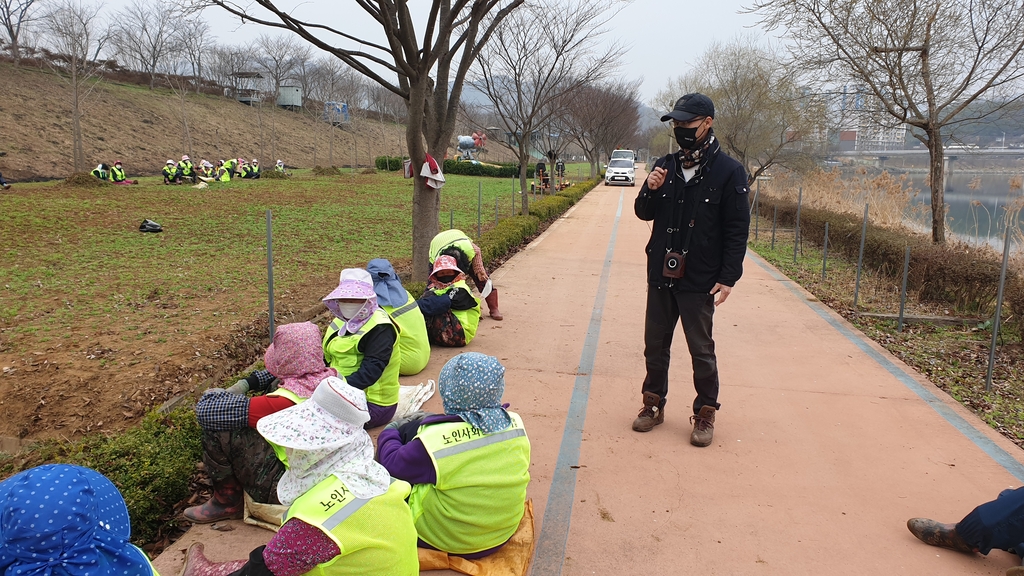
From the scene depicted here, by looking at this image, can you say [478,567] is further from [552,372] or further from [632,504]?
[552,372]

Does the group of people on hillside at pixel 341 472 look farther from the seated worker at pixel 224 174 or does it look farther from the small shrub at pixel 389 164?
the small shrub at pixel 389 164

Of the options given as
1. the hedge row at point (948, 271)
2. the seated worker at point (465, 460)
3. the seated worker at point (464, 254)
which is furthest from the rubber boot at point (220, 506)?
the hedge row at point (948, 271)

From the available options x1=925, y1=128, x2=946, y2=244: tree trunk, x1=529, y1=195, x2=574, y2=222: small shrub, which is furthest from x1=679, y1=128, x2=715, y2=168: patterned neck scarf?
x1=529, y1=195, x2=574, y2=222: small shrub

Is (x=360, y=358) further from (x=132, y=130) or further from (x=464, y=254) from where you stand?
(x=132, y=130)

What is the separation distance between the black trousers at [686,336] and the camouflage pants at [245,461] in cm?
232

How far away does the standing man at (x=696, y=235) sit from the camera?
390 centimetres

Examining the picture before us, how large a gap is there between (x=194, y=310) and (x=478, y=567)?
5.44 metres

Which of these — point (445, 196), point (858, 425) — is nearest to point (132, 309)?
point (858, 425)

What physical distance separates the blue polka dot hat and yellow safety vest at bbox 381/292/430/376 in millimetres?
2381

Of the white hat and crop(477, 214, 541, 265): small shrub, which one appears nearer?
the white hat

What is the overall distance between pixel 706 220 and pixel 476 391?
1.97 meters

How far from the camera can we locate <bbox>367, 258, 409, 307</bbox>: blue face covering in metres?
5.00

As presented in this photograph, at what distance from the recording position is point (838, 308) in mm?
8156

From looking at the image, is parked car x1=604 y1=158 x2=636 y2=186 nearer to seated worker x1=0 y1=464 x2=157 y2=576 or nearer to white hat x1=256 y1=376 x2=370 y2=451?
white hat x1=256 y1=376 x2=370 y2=451
